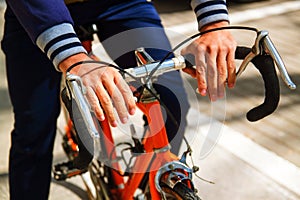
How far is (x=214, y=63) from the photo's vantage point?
1.50 metres

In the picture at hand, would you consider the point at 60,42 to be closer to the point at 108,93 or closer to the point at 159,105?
the point at 108,93

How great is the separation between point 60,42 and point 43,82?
694mm

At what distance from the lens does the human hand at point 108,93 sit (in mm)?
1325

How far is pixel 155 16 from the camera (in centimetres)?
212

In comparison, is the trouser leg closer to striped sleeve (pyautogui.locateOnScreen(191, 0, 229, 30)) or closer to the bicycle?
the bicycle

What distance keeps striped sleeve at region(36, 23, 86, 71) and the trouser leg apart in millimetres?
577

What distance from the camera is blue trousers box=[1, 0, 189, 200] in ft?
6.53

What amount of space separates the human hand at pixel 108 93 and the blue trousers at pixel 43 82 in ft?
1.80

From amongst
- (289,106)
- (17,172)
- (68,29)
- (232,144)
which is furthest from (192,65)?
(289,106)

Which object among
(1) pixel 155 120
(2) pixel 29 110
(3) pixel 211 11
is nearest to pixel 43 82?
(2) pixel 29 110

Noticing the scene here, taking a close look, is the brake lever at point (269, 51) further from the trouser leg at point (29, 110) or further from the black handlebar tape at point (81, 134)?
the trouser leg at point (29, 110)

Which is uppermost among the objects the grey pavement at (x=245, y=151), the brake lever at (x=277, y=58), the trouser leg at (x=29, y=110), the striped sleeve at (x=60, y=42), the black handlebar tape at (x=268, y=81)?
the striped sleeve at (x=60, y=42)

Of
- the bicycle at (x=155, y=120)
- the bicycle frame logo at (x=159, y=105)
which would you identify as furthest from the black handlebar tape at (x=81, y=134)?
the bicycle frame logo at (x=159, y=105)

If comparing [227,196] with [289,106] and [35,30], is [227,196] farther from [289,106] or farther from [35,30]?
[35,30]
